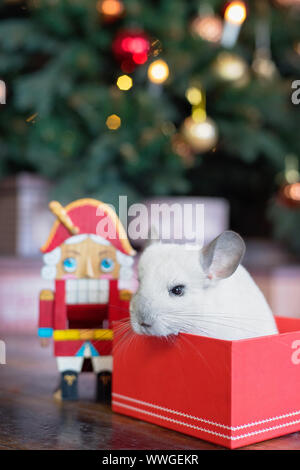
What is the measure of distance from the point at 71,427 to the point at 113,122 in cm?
121

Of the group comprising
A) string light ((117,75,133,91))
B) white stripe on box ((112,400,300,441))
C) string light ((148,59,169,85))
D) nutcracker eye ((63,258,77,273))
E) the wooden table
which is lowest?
the wooden table

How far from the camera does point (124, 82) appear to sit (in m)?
1.84

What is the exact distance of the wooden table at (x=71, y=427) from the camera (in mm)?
675

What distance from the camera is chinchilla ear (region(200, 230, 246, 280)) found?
2.40 feet

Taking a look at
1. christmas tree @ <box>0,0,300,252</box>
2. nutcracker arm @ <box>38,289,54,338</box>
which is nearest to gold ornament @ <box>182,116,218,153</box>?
christmas tree @ <box>0,0,300,252</box>

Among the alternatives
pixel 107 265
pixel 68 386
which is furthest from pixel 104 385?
pixel 107 265

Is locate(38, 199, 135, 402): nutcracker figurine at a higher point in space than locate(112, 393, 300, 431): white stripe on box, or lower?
higher

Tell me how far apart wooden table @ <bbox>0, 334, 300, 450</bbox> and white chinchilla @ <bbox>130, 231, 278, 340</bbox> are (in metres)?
0.13

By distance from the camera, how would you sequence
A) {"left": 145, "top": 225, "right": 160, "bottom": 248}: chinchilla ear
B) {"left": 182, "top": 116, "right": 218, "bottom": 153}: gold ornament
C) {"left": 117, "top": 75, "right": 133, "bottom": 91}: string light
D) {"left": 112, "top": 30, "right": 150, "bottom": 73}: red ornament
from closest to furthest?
{"left": 145, "top": 225, "right": 160, "bottom": 248}: chinchilla ear, {"left": 112, "top": 30, "right": 150, "bottom": 73}: red ornament, {"left": 182, "top": 116, "right": 218, "bottom": 153}: gold ornament, {"left": 117, "top": 75, "right": 133, "bottom": 91}: string light

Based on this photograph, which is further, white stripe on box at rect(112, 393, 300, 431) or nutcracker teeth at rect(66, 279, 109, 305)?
nutcracker teeth at rect(66, 279, 109, 305)

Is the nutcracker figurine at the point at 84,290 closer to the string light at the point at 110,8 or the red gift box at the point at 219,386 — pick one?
the red gift box at the point at 219,386

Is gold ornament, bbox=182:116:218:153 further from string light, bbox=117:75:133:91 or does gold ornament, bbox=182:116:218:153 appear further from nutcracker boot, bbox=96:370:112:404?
nutcracker boot, bbox=96:370:112:404

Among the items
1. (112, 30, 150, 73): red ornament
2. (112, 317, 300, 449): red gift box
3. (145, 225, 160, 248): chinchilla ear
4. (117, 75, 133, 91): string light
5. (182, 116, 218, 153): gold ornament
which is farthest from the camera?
(117, 75, 133, 91): string light

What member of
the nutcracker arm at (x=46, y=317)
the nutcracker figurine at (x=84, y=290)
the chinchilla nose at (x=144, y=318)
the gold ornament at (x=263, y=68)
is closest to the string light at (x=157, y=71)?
the gold ornament at (x=263, y=68)
